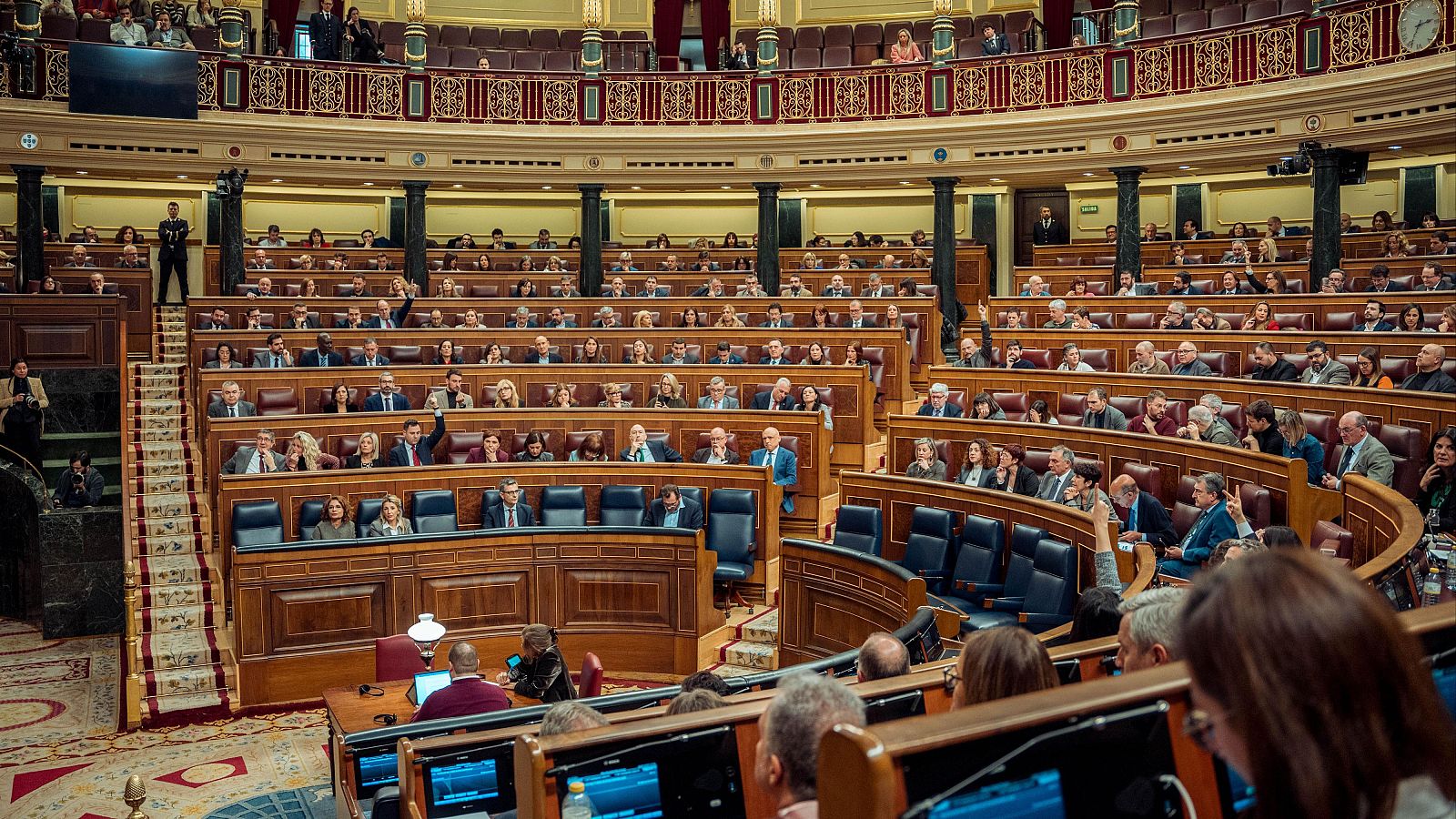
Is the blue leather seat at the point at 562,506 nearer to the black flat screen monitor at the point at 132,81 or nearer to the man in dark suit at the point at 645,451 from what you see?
the man in dark suit at the point at 645,451

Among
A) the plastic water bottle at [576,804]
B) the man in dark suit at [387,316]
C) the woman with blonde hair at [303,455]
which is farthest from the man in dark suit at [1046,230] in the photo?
the plastic water bottle at [576,804]

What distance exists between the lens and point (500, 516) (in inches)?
312

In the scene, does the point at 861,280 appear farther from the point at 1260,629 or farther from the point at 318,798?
the point at 1260,629

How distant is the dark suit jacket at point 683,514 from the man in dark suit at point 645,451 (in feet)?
1.84

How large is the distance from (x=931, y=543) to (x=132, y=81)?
34.0 ft

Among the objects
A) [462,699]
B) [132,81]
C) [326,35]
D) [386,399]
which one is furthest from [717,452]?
[326,35]

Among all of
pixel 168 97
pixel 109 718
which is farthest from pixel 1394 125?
pixel 168 97

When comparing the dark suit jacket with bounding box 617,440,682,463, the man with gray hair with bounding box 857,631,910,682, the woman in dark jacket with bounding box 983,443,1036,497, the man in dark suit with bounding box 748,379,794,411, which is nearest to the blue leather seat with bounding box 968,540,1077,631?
the woman in dark jacket with bounding box 983,443,1036,497

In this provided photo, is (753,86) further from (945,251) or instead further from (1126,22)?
(1126,22)

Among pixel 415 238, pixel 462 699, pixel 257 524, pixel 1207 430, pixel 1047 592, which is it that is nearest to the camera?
pixel 462 699

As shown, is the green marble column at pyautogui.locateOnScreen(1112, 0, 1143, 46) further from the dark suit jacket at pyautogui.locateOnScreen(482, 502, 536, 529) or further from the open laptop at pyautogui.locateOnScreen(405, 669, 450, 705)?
the open laptop at pyautogui.locateOnScreen(405, 669, 450, 705)

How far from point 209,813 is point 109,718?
6.00 ft

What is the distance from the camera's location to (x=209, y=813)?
17.9 ft

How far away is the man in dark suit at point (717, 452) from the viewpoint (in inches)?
336
